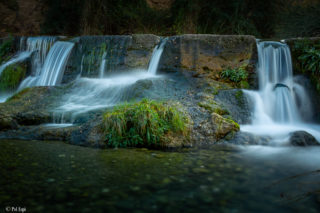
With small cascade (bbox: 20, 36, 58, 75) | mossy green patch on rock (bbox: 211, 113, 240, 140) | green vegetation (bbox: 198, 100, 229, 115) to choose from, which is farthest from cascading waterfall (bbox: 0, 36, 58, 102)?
mossy green patch on rock (bbox: 211, 113, 240, 140)

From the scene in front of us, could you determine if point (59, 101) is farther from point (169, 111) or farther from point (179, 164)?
point (179, 164)

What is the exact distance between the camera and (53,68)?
909 cm

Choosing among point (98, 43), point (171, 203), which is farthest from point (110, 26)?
point (171, 203)

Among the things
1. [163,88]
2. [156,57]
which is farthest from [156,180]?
[156,57]

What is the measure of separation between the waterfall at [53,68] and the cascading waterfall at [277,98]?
676cm

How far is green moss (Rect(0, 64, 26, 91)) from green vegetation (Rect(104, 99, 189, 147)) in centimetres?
681

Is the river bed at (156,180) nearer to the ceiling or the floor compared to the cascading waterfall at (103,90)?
nearer to the floor

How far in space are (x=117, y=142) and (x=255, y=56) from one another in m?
5.46

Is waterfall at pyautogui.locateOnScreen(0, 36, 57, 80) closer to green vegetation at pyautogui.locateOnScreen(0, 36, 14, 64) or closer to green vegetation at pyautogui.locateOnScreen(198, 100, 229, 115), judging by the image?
green vegetation at pyautogui.locateOnScreen(0, 36, 14, 64)

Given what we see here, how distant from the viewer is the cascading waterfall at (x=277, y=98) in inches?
211

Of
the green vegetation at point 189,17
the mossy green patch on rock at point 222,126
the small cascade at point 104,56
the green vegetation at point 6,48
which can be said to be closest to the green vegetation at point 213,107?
the mossy green patch on rock at point 222,126

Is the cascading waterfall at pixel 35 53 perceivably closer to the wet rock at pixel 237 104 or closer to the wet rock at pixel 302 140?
the wet rock at pixel 237 104

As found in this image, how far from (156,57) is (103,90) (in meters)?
2.24

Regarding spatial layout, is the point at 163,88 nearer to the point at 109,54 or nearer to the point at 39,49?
the point at 109,54
